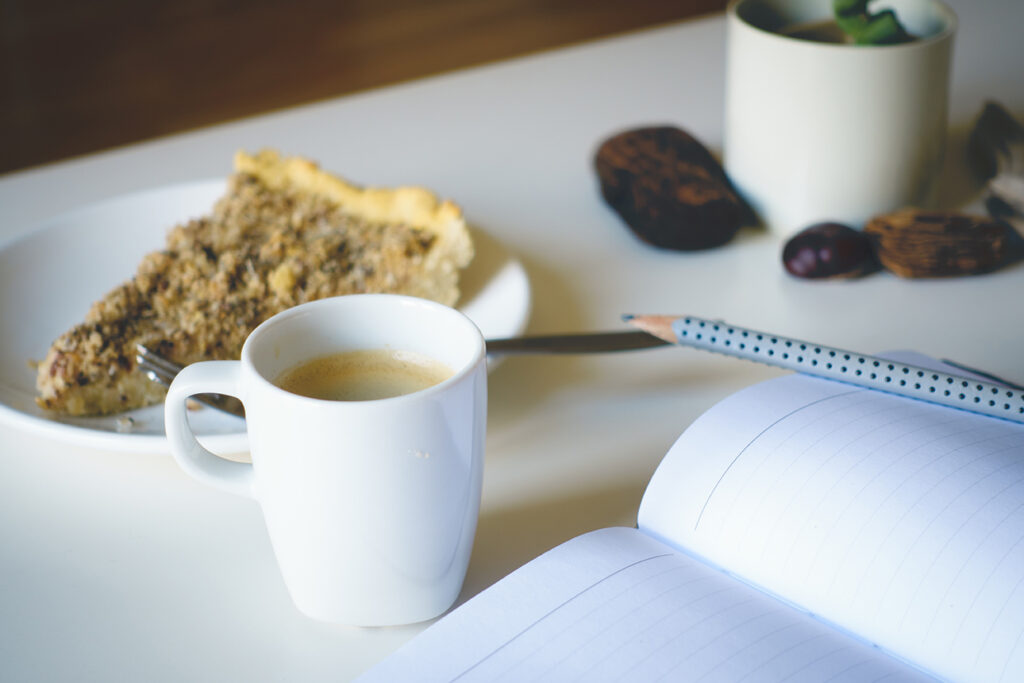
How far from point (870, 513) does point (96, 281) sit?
599 millimetres

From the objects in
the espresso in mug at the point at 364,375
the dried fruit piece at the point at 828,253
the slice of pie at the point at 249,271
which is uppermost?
the espresso in mug at the point at 364,375

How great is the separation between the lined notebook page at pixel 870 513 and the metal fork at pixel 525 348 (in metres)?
0.14

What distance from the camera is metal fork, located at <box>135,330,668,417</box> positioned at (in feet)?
1.87

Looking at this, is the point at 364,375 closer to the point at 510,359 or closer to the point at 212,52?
the point at 510,359

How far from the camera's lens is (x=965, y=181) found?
92 centimetres

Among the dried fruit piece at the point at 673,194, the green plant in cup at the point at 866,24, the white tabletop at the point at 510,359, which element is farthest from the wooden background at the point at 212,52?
the green plant in cup at the point at 866,24

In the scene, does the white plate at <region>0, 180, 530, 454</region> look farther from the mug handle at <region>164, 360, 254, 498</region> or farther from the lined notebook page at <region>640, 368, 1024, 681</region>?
the lined notebook page at <region>640, 368, 1024, 681</region>

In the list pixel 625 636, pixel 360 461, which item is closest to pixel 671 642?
pixel 625 636

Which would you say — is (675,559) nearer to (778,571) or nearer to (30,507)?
(778,571)

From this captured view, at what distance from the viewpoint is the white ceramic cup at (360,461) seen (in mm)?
385

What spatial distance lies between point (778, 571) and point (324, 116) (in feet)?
2.86

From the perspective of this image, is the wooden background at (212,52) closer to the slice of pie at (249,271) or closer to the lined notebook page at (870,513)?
the slice of pie at (249,271)

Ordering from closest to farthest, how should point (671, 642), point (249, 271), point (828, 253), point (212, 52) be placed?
1. point (671, 642)
2. point (249, 271)
3. point (828, 253)
4. point (212, 52)

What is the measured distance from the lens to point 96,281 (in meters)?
0.74
